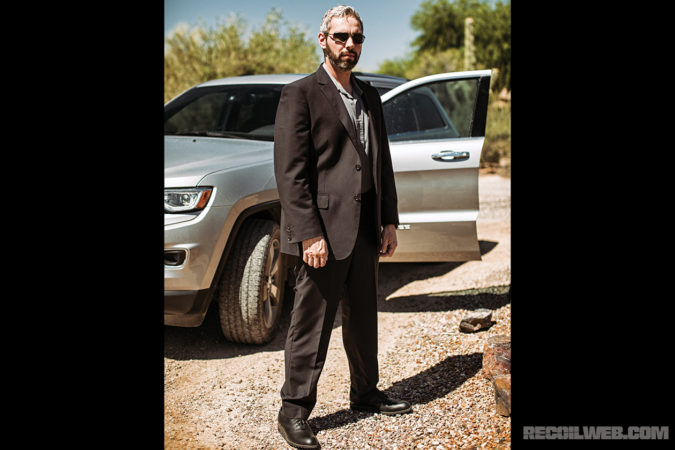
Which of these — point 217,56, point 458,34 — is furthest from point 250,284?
point 458,34

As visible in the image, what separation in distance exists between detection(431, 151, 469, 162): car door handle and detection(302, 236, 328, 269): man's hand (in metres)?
1.98

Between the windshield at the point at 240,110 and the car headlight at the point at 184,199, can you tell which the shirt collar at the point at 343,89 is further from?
the windshield at the point at 240,110

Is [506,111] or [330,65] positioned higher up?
[506,111]

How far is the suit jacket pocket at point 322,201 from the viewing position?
2945 millimetres

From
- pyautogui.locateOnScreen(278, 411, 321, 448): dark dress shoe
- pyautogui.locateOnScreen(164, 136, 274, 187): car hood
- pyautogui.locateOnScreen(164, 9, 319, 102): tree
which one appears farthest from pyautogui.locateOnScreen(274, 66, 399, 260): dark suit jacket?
pyautogui.locateOnScreen(164, 9, 319, 102): tree

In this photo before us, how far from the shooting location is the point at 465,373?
3762 mm

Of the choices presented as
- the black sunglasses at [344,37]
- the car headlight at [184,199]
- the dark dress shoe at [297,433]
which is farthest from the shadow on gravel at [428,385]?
the black sunglasses at [344,37]

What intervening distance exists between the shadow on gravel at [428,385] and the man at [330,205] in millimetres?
278

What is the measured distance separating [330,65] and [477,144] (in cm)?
193

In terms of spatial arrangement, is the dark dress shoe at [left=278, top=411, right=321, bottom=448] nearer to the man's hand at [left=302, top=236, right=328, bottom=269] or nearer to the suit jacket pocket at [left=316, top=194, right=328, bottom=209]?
the man's hand at [left=302, top=236, right=328, bottom=269]

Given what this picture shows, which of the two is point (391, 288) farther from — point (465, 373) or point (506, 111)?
point (506, 111)

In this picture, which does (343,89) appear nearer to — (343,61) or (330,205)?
(343,61)

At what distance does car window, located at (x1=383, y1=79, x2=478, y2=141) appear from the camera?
4.81 m
